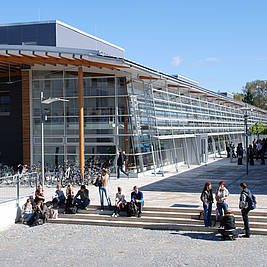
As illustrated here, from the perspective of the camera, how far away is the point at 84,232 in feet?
41.1

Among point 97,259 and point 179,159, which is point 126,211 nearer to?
point 97,259

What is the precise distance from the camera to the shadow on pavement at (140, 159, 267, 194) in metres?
17.9

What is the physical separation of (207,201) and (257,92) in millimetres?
97588

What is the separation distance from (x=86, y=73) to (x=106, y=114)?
2640 millimetres

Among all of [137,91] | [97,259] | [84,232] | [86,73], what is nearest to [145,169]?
[137,91]

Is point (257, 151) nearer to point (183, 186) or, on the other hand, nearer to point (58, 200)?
point (183, 186)

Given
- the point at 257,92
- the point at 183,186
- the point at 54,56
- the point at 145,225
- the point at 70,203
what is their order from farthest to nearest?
the point at 257,92 < the point at 54,56 < the point at 183,186 < the point at 70,203 < the point at 145,225

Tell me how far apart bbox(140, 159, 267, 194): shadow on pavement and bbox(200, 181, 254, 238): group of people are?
5099mm

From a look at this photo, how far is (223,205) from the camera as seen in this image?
38.4ft

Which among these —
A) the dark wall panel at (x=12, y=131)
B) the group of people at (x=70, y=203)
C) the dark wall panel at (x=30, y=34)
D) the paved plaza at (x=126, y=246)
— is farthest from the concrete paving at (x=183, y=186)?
the dark wall panel at (x=30, y=34)

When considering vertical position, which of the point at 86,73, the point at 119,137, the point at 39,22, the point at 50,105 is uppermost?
the point at 39,22

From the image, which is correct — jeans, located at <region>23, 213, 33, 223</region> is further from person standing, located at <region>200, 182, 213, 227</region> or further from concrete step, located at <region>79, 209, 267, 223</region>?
person standing, located at <region>200, 182, 213, 227</region>

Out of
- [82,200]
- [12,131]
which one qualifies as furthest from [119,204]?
[12,131]

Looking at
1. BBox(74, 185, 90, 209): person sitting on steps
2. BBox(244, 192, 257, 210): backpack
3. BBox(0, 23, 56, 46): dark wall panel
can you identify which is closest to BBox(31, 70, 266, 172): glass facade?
BBox(0, 23, 56, 46): dark wall panel
